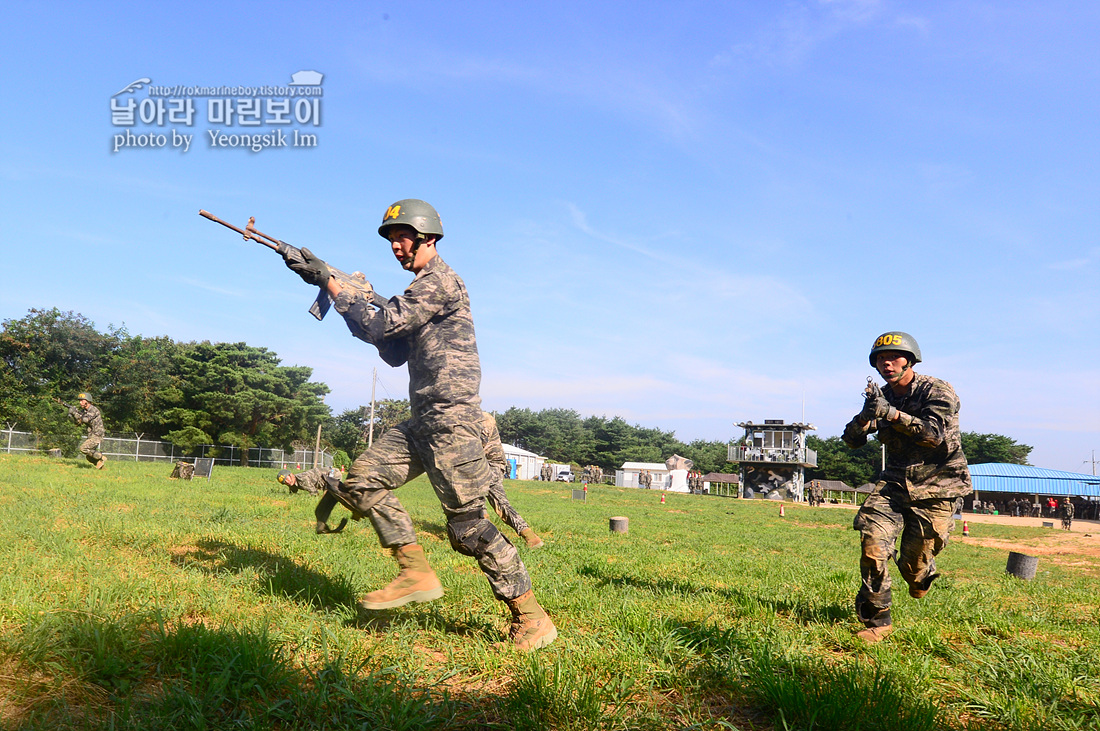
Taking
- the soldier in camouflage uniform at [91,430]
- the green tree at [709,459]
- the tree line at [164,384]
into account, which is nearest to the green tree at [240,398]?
the tree line at [164,384]

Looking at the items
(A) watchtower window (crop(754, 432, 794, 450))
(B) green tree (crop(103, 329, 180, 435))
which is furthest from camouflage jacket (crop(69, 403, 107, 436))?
(A) watchtower window (crop(754, 432, 794, 450))

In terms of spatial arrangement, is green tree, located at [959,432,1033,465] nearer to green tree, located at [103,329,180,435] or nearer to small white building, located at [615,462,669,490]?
small white building, located at [615,462,669,490]

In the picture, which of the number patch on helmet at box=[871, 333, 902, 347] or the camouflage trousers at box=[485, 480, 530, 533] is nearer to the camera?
the number patch on helmet at box=[871, 333, 902, 347]

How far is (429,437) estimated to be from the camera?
3.73 metres

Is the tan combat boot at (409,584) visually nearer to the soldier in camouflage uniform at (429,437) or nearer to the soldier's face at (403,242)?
the soldier in camouflage uniform at (429,437)

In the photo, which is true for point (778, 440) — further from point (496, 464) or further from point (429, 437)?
point (429, 437)

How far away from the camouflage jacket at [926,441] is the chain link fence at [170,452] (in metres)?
32.1

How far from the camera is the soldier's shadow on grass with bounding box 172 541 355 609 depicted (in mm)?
4164

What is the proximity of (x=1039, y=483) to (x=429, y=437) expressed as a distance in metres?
72.5

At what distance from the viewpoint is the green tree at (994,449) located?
8488cm

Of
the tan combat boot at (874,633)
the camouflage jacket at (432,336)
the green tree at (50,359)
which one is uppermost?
the green tree at (50,359)

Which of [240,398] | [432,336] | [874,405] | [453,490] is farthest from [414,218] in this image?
[240,398]

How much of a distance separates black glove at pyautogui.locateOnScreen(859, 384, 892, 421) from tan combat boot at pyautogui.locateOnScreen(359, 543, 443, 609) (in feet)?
10.1

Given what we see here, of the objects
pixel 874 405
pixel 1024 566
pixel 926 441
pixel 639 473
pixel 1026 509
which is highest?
pixel 874 405
